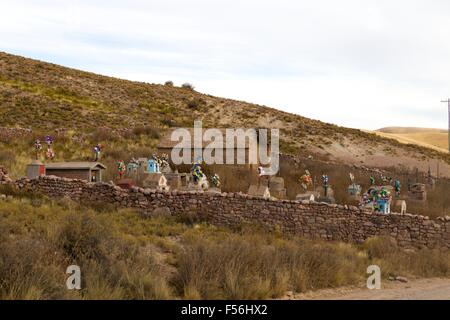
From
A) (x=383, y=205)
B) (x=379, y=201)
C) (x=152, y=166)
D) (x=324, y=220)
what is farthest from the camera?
(x=152, y=166)

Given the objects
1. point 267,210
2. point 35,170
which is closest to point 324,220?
point 267,210

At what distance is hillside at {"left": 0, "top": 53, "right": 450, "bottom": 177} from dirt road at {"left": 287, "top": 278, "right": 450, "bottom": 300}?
1290 inches

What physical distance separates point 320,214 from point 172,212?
4896 millimetres

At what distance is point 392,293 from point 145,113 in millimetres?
49964

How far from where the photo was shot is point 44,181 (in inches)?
813

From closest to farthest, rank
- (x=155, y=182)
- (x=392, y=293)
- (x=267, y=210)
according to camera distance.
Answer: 1. (x=392, y=293)
2. (x=267, y=210)
3. (x=155, y=182)

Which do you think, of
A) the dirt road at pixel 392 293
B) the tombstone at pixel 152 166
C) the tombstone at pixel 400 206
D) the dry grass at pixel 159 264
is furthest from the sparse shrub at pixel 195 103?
the dirt road at pixel 392 293

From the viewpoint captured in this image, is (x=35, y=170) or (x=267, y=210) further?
(x=35, y=170)

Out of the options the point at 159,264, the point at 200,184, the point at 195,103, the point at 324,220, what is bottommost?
the point at 159,264

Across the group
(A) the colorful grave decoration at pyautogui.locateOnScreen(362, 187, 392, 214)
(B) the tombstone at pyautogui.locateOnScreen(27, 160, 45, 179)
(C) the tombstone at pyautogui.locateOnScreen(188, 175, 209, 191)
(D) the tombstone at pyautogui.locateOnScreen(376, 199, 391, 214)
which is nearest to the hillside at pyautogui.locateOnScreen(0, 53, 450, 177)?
(C) the tombstone at pyautogui.locateOnScreen(188, 175, 209, 191)

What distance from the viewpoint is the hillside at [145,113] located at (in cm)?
5100

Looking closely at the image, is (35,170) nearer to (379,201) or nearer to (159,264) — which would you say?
(159,264)

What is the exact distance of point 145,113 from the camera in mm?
60375
